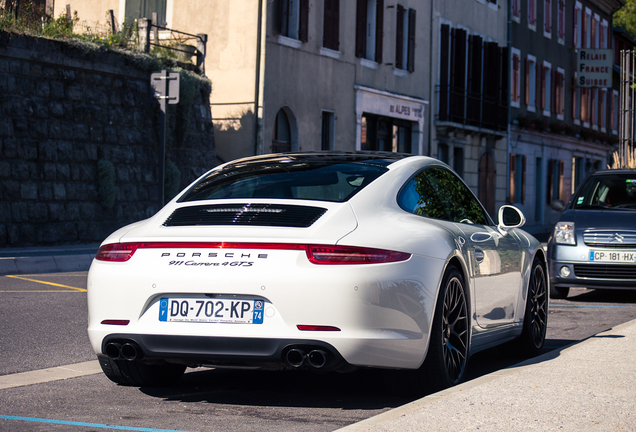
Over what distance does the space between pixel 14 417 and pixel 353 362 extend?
1721 millimetres

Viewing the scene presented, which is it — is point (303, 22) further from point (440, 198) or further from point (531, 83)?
point (440, 198)

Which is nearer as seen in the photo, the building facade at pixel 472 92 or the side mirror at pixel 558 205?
the side mirror at pixel 558 205

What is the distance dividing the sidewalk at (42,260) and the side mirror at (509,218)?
932cm

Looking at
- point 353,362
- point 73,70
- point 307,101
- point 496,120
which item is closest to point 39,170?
point 73,70

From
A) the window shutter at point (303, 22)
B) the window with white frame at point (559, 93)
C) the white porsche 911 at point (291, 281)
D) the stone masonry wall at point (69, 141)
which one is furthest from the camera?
the window with white frame at point (559, 93)

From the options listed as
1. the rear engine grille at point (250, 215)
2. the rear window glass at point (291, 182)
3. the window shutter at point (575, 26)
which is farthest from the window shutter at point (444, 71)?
the rear engine grille at point (250, 215)

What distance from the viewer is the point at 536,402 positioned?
4754 millimetres

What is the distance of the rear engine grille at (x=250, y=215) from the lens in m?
5.08

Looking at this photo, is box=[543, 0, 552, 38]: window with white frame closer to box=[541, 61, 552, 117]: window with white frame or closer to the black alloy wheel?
box=[541, 61, 552, 117]: window with white frame

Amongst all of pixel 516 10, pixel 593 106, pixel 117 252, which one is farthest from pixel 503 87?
pixel 117 252

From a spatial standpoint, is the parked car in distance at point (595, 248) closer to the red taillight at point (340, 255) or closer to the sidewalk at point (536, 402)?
the sidewalk at point (536, 402)

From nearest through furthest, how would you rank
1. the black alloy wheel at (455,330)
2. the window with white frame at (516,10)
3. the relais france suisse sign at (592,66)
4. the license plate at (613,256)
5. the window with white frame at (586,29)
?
the black alloy wheel at (455,330) < the license plate at (613,256) < the window with white frame at (516,10) < the relais france suisse sign at (592,66) < the window with white frame at (586,29)

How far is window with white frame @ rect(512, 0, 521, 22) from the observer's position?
130 feet

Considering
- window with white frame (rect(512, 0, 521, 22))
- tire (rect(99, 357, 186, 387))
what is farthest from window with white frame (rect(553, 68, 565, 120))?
tire (rect(99, 357, 186, 387))
